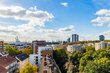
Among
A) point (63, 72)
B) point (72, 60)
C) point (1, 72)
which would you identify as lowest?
point (63, 72)

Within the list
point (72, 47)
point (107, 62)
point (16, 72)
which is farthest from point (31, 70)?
point (72, 47)

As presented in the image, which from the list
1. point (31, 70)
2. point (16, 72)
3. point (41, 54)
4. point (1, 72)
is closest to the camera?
point (1, 72)

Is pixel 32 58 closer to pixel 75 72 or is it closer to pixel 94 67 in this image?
pixel 75 72

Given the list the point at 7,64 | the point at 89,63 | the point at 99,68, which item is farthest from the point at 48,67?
the point at 7,64

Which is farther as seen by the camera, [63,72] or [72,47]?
[72,47]

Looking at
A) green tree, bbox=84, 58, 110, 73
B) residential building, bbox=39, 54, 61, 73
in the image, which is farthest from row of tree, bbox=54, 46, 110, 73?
residential building, bbox=39, 54, 61, 73

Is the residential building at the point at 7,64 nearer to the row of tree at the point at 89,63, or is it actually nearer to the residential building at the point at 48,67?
the residential building at the point at 48,67

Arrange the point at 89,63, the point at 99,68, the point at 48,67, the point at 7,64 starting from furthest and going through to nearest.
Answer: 1. the point at 7,64
2. the point at 89,63
3. the point at 99,68
4. the point at 48,67

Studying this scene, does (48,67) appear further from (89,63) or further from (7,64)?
(7,64)

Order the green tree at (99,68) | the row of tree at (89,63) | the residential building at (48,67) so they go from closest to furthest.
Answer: the residential building at (48,67) < the green tree at (99,68) < the row of tree at (89,63)

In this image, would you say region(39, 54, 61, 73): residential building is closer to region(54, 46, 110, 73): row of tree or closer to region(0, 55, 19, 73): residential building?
region(54, 46, 110, 73): row of tree

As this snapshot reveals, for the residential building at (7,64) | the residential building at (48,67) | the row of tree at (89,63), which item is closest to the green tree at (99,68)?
the row of tree at (89,63)
